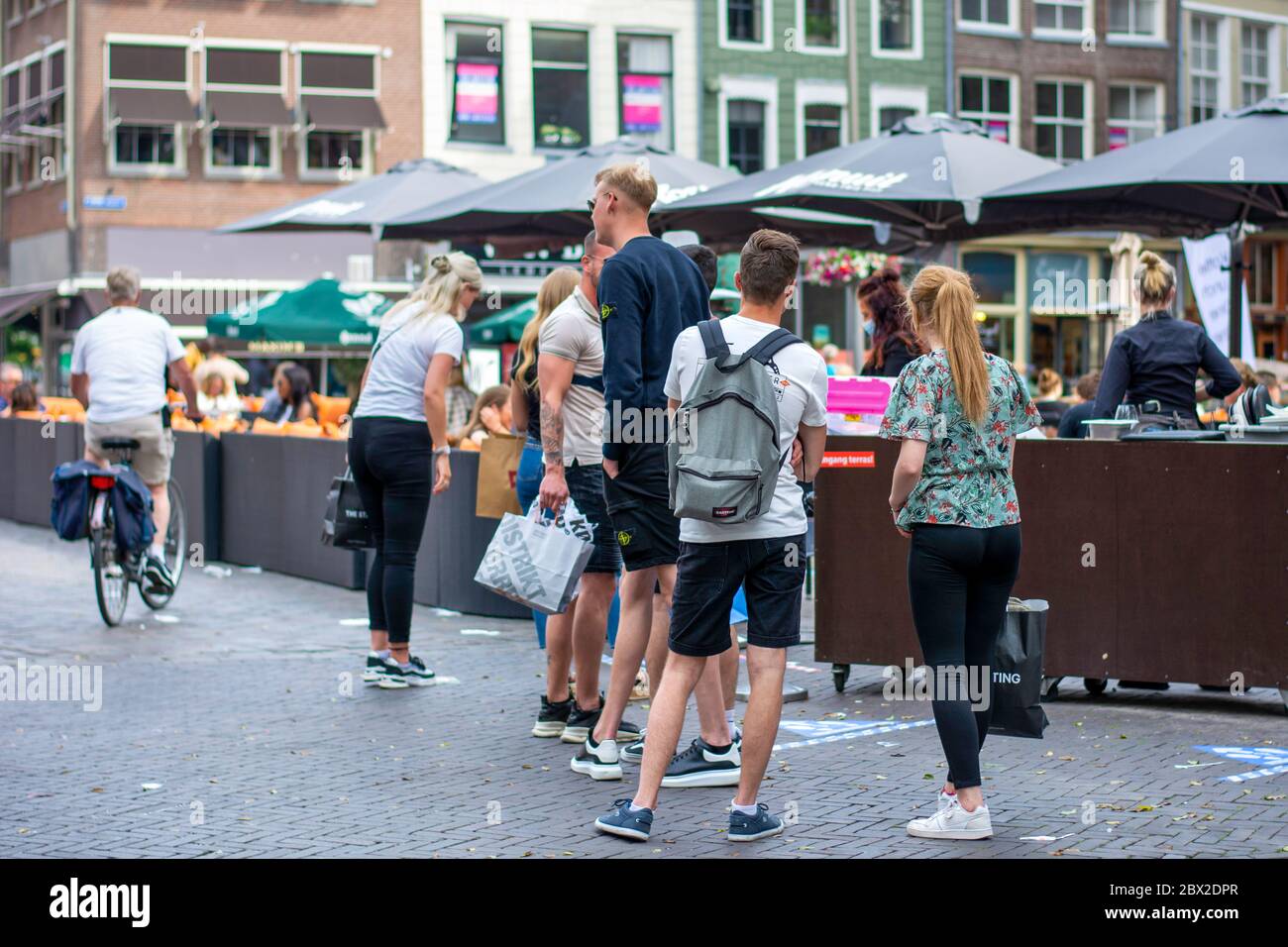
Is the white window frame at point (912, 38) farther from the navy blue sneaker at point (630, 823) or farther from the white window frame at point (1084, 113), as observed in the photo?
the navy blue sneaker at point (630, 823)

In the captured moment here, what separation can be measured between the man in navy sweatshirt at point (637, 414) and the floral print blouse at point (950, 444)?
922 millimetres

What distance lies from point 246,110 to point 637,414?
2882 centimetres

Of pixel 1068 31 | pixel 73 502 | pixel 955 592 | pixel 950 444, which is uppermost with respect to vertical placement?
pixel 1068 31

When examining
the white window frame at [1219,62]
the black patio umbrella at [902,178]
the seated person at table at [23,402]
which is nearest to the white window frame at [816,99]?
the white window frame at [1219,62]

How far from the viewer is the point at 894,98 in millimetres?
37969

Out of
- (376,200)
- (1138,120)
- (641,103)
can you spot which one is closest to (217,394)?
(376,200)

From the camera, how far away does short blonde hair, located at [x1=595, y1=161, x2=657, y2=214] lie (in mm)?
6574

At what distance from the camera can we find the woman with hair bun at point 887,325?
31.4 feet

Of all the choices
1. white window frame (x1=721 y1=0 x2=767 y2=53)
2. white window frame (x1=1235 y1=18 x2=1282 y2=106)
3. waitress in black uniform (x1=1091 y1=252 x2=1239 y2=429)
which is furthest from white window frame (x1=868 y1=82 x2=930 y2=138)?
waitress in black uniform (x1=1091 y1=252 x2=1239 y2=429)

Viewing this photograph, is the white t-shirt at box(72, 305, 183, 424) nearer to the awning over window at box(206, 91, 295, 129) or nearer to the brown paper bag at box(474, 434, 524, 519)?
the brown paper bag at box(474, 434, 524, 519)

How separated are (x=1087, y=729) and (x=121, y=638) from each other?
5.18 metres

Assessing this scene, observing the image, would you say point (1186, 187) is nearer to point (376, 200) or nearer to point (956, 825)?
point (376, 200)
